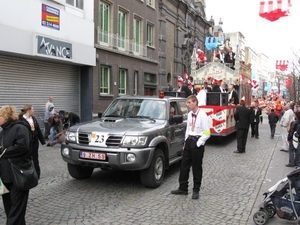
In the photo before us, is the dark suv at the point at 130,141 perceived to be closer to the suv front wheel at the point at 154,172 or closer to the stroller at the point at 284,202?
the suv front wheel at the point at 154,172

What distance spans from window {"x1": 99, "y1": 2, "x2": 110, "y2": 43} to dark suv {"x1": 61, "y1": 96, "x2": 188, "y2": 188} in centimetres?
1064

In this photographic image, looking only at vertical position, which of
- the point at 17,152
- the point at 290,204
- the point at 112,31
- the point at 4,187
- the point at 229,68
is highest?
the point at 112,31

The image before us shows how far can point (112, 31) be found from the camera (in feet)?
60.6

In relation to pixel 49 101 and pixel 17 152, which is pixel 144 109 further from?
pixel 49 101

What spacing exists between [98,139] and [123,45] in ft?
46.3

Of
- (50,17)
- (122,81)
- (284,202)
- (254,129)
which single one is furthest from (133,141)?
(122,81)

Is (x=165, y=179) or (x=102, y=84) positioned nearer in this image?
(x=165, y=179)

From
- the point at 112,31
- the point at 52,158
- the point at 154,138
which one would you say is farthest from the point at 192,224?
the point at 112,31

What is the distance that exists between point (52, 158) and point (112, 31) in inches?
416

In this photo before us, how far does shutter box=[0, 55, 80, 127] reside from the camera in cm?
1216

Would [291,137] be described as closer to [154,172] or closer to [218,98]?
[218,98]

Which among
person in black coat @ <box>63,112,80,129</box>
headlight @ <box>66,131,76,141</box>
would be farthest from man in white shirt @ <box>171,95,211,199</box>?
person in black coat @ <box>63,112,80,129</box>

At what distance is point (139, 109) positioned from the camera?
7750 mm

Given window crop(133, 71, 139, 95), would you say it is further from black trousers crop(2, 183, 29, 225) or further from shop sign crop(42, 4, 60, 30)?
black trousers crop(2, 183, 29, 225)
